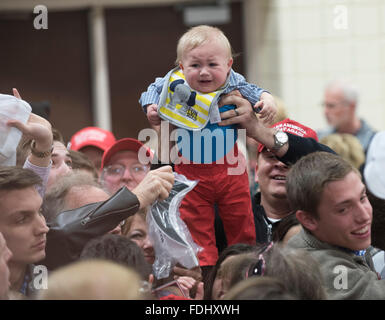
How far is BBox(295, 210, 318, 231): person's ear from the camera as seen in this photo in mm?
1805

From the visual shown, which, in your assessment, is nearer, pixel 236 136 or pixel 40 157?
pixel 40 157

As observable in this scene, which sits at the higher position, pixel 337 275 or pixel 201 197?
pixel 201 197

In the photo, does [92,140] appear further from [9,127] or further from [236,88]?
[9,127]

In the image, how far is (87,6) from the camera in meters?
5.14

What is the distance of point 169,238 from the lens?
189 cm

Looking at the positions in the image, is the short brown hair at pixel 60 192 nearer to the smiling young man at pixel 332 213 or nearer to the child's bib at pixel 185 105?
the child's bib at pixel 185 105

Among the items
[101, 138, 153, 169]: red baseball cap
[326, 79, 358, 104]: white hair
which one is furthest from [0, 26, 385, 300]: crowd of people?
[326, 79, 358, 104]: white hair

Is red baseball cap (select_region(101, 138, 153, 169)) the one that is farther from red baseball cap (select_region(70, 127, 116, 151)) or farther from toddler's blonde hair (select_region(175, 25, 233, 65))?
toddler's blonde hair (select_region(175, 25, 233, 65))

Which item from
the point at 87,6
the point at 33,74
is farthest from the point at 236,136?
the point at 87,6

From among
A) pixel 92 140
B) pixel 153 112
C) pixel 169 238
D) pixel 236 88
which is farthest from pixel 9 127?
pixel 92 140

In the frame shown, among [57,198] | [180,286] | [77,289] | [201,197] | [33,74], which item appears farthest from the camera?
[33,74]
